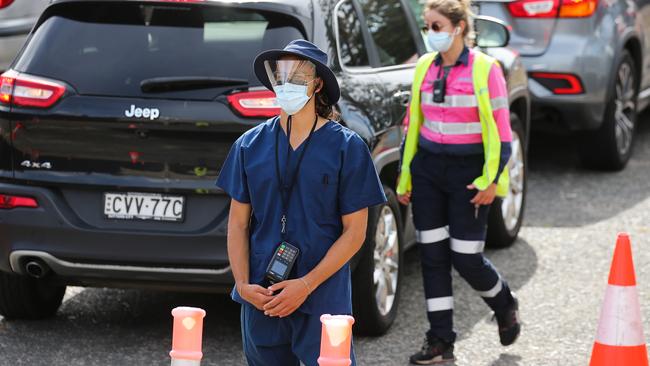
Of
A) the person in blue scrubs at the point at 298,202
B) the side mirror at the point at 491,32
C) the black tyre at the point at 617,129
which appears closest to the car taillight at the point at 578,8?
the black tyre at the point at 617,129

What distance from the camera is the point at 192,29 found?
6.02 metres

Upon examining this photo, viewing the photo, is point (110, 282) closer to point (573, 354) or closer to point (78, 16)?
point (78, 16)

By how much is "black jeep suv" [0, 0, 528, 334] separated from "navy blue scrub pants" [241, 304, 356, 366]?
1.54 metres

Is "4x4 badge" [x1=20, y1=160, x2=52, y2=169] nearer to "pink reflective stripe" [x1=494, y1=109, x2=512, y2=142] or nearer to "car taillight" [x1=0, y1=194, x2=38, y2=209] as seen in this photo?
"car taillight" [x1=0, y1=194, x2=38, y2=209]

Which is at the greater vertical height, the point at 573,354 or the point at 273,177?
the point at 273,177

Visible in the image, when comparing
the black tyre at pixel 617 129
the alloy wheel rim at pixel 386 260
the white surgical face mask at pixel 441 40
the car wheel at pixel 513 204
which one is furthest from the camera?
the black tyre at pixel 617 129

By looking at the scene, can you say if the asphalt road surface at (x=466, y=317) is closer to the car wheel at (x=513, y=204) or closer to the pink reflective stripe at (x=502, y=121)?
the car wheel at (x=513, y=204)

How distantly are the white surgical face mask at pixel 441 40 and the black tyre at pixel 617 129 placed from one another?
4.63 metres

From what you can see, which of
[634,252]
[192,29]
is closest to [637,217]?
[634,252]

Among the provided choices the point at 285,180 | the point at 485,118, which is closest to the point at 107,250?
the point at 485,118

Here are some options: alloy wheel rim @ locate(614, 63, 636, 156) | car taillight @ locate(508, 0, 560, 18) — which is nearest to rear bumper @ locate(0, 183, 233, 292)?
car taillight @ locate(508, 0, 560, 18)

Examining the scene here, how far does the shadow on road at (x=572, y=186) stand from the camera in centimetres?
923

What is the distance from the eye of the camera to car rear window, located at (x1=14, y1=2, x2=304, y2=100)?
5.92 metres

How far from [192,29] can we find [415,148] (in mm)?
1092
